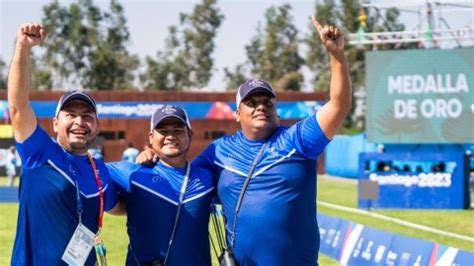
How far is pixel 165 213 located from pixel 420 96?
30.4m

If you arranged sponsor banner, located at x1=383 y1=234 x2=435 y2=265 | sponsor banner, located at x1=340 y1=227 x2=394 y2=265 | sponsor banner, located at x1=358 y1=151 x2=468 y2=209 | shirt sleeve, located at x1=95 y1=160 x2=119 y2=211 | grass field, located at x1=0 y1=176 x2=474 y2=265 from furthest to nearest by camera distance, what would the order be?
sponsor banner, located at x1=358 y1=151 x2=468 y2=209
grass field, located at x1=0 y1=176 x2=474 y2=265
sponsor banner, located at x1=340 y1=227 x2=394 y2=265
sponsor banner, located at x1=383 y1=234 x2=435 y2=265
shirt sleeve, located at x1=95 y1=160 x2=119 y2=211

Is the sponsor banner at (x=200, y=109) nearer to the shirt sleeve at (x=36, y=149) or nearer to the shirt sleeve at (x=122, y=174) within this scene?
the shirt sleeve at (x=122, y=174)

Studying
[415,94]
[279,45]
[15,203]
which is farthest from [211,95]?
[279,45]

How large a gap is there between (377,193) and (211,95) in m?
30.4

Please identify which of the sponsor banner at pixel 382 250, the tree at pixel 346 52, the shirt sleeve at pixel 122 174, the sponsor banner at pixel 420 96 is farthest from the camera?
the tree at pixel 346 52

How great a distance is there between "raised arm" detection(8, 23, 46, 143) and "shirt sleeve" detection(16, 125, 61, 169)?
114 millimetres

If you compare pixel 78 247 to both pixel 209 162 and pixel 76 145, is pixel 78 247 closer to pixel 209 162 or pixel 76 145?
pixel 76 145

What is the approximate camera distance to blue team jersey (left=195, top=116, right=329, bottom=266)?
7.17m

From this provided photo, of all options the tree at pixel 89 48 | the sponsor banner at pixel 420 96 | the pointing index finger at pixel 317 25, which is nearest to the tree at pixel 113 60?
the tree at pixel 89 48

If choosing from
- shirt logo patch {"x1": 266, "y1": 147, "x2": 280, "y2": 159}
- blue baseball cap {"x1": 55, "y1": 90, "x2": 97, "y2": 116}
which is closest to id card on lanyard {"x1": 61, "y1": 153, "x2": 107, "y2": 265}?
blue baseball cap {"x1": 55, "y1": 90, "x2": 97, "y2": 116}

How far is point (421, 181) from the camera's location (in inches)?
1246

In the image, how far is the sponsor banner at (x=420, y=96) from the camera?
35.9 m

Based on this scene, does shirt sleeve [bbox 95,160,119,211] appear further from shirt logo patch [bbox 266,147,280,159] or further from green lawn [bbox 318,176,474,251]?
green lawn [bbox 318,176,474,251]

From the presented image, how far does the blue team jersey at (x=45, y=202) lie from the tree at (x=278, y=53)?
3178 inches
